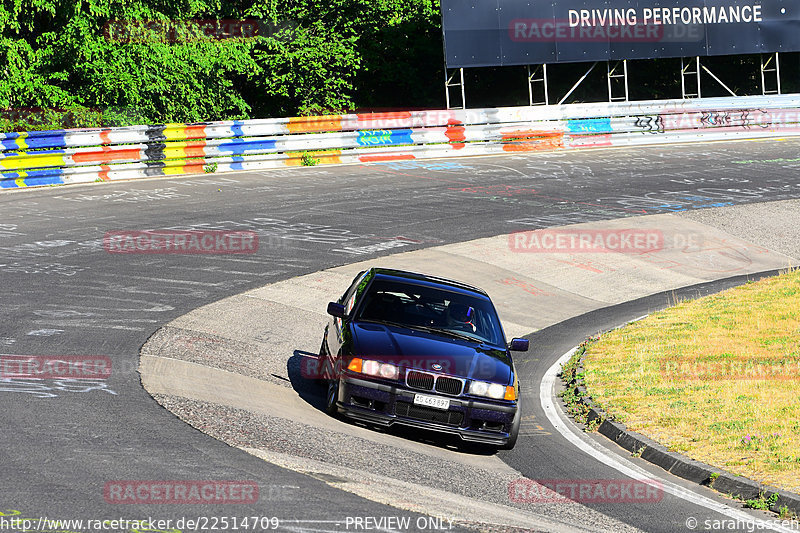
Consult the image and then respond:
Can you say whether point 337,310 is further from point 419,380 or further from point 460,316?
point 419,380

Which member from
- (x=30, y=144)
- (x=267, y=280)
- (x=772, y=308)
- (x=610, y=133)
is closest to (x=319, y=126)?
(x=30, y=144)

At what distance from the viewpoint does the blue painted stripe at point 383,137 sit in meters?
29.5

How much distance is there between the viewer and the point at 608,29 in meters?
34.9

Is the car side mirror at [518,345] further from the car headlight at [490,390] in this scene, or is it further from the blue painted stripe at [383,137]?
the blue painted stripe at [383,137]

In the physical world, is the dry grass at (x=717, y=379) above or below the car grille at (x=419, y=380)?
below

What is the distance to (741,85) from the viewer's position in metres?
43.5

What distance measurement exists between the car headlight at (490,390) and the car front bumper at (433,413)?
0.08 metres

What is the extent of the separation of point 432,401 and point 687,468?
243 centimetres

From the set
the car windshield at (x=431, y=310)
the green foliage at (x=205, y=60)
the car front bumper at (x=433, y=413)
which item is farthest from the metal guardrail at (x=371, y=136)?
the car front bumper at (x=433, y=413)

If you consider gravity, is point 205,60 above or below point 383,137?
above

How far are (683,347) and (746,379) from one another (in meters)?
2.06

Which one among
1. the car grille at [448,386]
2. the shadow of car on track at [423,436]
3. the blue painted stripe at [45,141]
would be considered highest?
the blue painted stripe at [45,141]

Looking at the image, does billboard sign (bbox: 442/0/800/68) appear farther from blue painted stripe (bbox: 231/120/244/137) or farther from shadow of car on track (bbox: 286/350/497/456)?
shadow of car on track (bbox: 286/350/497/456)

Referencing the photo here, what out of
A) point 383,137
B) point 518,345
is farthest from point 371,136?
point 518,345
